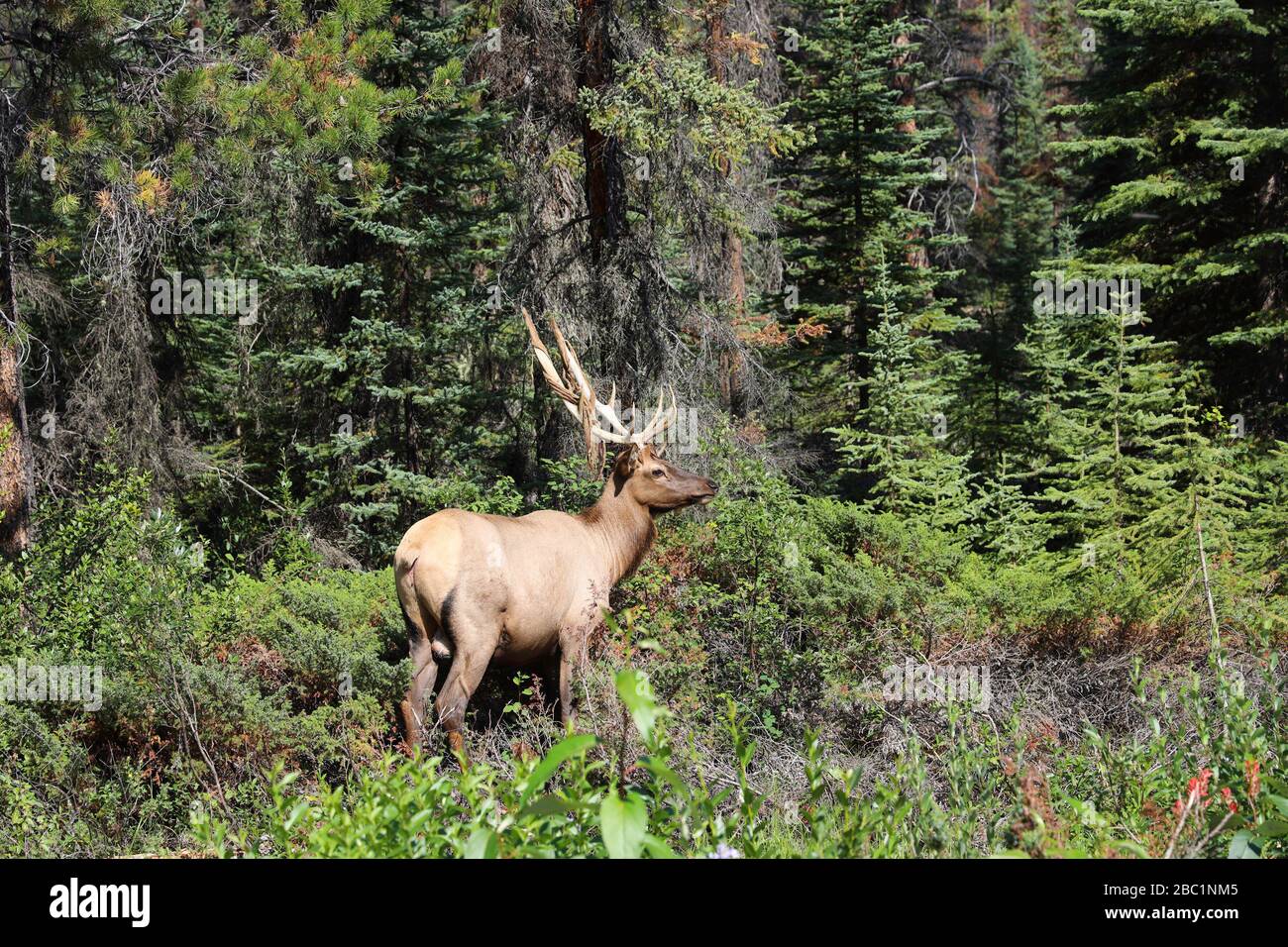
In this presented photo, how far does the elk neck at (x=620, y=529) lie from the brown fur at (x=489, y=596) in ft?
0.21

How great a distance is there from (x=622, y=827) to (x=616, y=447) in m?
9.71

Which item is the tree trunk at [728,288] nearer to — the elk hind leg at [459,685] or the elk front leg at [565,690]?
the elk front leg at [565,690]

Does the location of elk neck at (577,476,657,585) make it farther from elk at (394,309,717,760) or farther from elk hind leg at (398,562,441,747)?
elk hind leg at (398,562,441,747)

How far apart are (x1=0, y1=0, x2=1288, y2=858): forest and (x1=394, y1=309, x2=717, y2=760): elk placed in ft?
0.87

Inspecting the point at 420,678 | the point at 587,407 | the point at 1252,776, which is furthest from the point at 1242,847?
the point at 587,407

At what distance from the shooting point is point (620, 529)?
8.65 metres

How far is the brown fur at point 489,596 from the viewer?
7.46m

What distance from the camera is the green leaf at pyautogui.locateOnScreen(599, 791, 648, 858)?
2678mm

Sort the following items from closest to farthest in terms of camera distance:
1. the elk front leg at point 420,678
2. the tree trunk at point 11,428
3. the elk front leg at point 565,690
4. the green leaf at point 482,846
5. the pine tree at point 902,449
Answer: the green leaf at point 482,846
the elk front leg at point 420,678
the elk front leg at point 565,690
the tree trunk at point 11,428
the pine tree at point 902,449

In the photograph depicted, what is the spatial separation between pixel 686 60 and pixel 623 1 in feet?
4.14

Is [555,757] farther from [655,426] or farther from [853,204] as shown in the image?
[853,204]

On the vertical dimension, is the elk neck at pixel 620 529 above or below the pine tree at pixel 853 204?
below

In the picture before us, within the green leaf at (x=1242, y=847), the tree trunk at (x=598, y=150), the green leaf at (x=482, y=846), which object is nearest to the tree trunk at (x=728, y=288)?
the tree trunk at (x=598, y=150)

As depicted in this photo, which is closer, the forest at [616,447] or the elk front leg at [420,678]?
the forest at [616,447]
